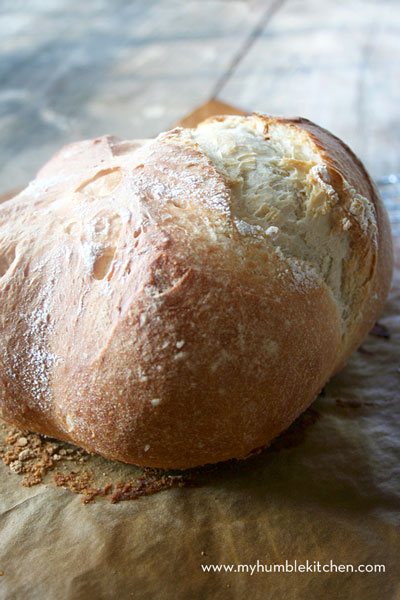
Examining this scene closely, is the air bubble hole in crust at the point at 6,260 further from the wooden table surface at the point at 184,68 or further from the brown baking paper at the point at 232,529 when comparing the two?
the wooden table surface at the point at 184,68

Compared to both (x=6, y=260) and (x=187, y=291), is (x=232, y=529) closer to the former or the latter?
(x=187, y=291)

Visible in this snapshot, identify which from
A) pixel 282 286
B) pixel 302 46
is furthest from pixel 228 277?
pixel 302 46

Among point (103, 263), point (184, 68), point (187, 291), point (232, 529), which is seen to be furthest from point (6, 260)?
point (184, 68)

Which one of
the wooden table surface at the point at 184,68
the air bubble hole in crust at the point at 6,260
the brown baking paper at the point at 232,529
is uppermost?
the air bubble hole in crust at the point at 6,260

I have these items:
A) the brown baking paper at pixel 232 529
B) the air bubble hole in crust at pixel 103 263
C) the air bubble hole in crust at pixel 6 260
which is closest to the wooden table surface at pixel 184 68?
the air bubble hole in crust at pixel 6 260

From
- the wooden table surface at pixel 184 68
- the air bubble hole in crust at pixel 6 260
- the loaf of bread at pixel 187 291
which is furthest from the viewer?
the wooden table surface at pixel 184 68

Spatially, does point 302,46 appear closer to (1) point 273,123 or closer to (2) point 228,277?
(1) point 273,123
